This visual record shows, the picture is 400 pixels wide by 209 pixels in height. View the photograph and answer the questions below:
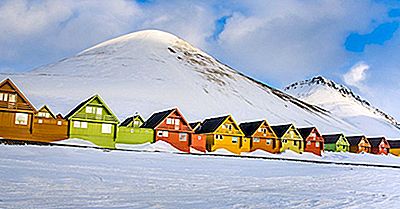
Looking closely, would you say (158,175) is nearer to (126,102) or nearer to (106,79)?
(126,102)

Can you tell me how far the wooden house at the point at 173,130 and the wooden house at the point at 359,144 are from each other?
44802 mm

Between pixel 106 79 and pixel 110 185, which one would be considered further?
pixel 106 79

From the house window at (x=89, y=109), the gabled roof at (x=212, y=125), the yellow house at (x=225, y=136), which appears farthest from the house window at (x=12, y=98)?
the gabled roof at (x=212, y=125)

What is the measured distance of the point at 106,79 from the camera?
132 m

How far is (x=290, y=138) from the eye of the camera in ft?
204

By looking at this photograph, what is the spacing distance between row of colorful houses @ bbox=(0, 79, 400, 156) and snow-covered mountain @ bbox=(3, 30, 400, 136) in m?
43.4

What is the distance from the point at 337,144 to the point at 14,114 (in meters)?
57.3

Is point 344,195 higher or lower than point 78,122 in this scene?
lower

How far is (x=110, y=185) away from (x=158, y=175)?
5.28 metres

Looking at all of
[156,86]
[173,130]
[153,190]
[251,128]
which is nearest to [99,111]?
[173,130]

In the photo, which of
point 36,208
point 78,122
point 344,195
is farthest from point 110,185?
point 78,122

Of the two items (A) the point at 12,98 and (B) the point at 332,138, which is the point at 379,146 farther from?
(A) the point at 12,98

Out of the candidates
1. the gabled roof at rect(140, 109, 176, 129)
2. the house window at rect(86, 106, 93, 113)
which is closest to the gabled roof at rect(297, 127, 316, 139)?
the gabled roof at rect(140, 109, 176, 129)

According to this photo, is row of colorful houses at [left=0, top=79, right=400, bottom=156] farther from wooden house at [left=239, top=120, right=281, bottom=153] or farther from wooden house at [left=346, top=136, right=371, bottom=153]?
wooden house at [left=346, top=136, right=371, bottom=153]
